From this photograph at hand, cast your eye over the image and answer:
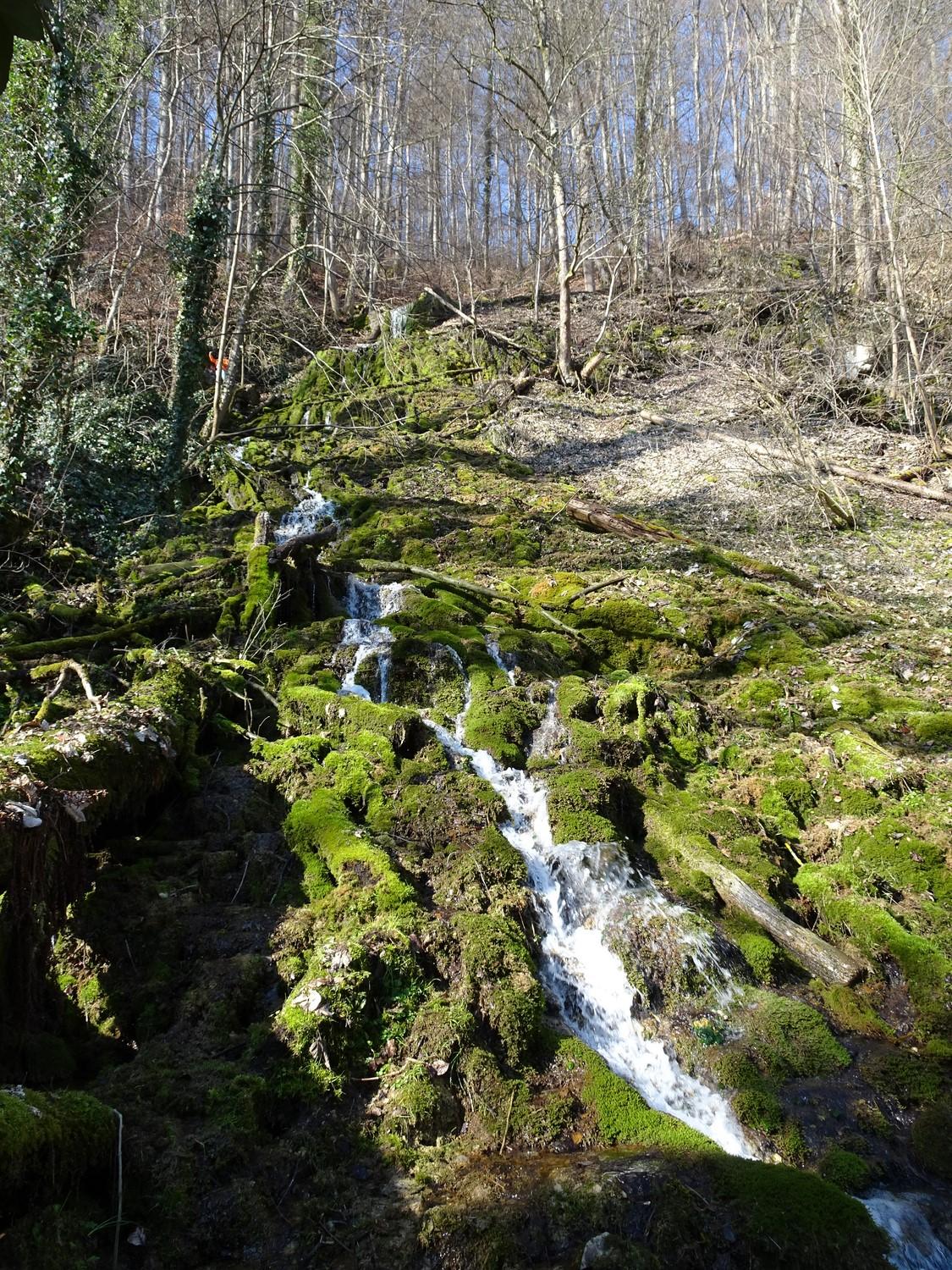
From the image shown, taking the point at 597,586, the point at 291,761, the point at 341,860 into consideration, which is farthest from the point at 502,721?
the point at 597,586

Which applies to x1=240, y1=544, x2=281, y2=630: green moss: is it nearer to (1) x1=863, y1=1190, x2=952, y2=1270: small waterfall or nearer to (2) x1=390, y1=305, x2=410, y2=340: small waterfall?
(1) x1=863, y1=1190, x2=952, y2=1270: small waterfall

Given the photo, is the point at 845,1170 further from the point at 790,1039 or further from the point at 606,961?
the point at 606,961

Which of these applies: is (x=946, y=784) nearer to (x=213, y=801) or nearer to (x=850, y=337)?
(x=213, y=801)

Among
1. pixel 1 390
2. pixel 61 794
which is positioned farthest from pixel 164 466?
pixel 61 794

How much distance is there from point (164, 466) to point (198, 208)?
4.45 meters

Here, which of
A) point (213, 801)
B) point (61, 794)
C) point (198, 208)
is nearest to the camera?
point (61, 794)

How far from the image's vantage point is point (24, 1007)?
3.58 metres

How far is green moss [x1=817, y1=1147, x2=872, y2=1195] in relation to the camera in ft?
12.1

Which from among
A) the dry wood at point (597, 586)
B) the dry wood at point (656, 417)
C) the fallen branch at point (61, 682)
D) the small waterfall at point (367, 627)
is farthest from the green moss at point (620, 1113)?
the dry wood at point (656, 417)

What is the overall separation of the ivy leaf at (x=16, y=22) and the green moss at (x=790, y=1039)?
5.22 meters

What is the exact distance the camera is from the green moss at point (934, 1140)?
12.4ft

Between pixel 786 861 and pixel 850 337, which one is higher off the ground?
pixel 850 337

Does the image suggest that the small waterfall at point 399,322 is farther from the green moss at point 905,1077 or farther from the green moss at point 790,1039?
the green moss at point 905,1077

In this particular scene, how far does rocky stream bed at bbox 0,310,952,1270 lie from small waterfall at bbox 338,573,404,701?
0.07 metres
